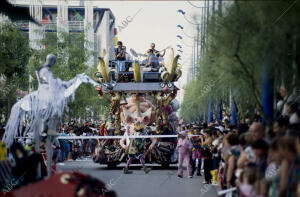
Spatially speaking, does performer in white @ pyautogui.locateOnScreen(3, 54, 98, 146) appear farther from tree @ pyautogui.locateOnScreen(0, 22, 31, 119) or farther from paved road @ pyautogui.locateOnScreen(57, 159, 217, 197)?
tree @ pyautogui.locateOnScreen(0, 22, 31, 119)

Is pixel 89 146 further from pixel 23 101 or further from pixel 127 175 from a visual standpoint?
pixel 23 101

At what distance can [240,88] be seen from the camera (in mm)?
10453

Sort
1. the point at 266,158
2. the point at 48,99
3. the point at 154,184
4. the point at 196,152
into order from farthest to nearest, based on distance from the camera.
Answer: the point at 196,152, the point at 154,184, the point at 48,99, the point at 266,158

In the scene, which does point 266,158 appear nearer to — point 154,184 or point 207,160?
point 154,184

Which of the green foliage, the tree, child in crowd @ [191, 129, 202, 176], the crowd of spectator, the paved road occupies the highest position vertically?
the tree

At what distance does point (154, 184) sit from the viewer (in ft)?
52.5

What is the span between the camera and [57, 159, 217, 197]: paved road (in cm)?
1408

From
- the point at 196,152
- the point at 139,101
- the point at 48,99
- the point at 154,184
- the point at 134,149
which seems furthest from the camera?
the point at 139,101

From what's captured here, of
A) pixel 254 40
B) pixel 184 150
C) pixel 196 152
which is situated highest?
pixel 254 40

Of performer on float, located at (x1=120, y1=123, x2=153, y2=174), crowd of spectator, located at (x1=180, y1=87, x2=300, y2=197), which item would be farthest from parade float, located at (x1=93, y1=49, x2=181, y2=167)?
crowd of spectator, located at (x1=180, y1=87, x2=300, y2=197)

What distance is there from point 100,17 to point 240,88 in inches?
4200

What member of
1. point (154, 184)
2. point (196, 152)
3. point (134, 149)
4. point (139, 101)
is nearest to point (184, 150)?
point (196, 152)

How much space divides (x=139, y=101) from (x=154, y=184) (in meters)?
5.24

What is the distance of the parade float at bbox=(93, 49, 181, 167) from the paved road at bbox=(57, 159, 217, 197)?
66cm
